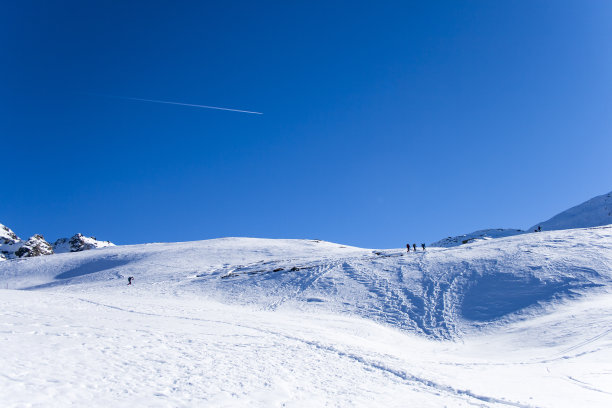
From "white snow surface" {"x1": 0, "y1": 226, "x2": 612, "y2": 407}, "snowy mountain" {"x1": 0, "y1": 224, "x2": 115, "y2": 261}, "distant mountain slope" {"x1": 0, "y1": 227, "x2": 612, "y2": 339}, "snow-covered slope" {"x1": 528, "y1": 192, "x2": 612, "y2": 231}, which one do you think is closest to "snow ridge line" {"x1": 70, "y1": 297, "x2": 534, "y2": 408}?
A: "white snow surface" {"x1": 0, "y1": 226, "x2": 612, "y2": 407}

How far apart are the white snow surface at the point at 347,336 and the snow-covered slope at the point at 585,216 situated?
218 ft

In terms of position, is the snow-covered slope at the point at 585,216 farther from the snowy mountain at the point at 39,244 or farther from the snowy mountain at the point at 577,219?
the snowy mountain at the point at 39,244

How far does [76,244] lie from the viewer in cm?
17650

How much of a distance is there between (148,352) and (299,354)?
16.7 ft

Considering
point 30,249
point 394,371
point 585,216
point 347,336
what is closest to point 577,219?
point 585,216

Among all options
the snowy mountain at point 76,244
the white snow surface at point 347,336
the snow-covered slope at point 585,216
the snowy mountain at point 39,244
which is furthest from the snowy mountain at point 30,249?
the snow-covered slope at point 585,216

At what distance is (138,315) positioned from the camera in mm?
18922

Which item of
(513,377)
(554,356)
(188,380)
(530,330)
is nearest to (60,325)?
(188,380)

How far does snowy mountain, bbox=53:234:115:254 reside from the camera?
574 ft

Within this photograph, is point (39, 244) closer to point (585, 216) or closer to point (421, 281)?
point (421, 281)

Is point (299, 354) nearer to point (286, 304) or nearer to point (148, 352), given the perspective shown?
point (148, 352)

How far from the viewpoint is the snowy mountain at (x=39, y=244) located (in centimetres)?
13362

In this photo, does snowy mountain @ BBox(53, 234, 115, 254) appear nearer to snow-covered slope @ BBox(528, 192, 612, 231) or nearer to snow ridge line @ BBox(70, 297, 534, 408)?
snow-covered slope @ BBox(528, 192, 612, 231)

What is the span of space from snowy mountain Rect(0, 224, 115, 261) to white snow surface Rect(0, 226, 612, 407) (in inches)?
4772
